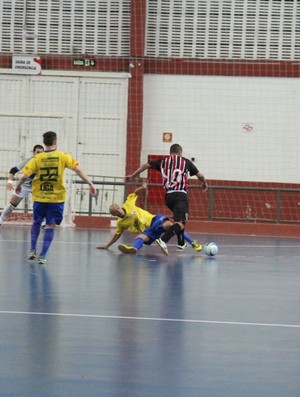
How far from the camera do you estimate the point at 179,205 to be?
17766 mm

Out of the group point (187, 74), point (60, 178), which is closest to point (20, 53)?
point (187, 74)

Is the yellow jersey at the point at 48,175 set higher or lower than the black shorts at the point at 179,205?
higher

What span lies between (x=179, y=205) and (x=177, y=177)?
47cm

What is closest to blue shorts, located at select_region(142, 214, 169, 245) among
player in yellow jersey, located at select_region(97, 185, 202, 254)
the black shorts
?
player in yellow jersey, located at select_region(97, 185, 202, 254)

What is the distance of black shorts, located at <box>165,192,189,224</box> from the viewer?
1759 cm

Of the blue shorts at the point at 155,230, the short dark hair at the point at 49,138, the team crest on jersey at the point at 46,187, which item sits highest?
the short dark hair at the point at 49,138

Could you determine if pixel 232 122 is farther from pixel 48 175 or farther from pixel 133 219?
pixel 48 175

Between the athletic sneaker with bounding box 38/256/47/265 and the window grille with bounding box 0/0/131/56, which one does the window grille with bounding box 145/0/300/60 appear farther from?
the athletic sneaker with bounding box 38/256/47/265

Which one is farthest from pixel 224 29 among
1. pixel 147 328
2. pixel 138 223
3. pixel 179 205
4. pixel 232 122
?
pixel 147 328

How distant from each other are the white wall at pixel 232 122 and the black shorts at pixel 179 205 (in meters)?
12.3

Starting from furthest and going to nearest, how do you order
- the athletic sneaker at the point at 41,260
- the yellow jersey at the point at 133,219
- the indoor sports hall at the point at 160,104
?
the indoor sports hall at the point at 160,104 < the yellow jersey at the point at 133,219 < the athletic sneaker at the point at 41,260

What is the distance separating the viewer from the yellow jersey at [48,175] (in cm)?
1476

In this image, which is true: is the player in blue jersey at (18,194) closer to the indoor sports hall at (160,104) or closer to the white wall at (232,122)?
the indoor sports hall at (160,104)

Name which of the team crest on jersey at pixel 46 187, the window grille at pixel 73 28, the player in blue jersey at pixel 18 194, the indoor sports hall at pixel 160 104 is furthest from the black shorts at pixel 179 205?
the window grille at pixel 73 28
